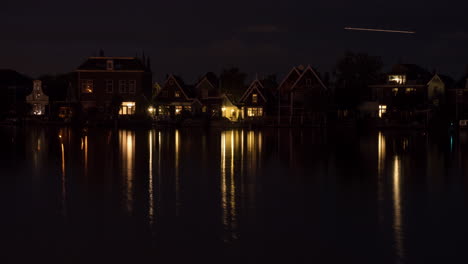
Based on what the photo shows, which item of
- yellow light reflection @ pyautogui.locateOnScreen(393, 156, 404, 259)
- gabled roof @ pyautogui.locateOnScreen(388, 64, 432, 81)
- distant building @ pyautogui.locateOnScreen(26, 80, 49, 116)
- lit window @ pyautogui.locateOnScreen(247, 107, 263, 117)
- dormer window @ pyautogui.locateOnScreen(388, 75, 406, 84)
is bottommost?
yellow light reflection @ pyautogui.locateOnScreen(393, 156, 404, 259)

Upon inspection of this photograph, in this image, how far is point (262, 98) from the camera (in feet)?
272

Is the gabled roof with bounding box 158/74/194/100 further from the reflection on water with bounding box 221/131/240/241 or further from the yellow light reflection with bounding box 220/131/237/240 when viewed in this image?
the yellow light reflection with bounding box 220/131/237/240

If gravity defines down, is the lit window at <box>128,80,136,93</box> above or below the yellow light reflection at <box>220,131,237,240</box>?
above

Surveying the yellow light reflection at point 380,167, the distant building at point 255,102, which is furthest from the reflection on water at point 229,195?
the distant building at point 255,102

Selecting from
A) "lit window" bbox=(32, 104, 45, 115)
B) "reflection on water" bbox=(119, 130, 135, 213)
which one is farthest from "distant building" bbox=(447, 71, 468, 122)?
"lit window" bbox=(32, 104, 45, 115)

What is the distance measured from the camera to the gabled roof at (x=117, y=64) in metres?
81.2

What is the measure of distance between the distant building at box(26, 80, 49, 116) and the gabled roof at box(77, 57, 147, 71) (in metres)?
11.0

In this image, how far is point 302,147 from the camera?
131ft

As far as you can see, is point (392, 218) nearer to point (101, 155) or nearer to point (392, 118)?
point (101, 155)

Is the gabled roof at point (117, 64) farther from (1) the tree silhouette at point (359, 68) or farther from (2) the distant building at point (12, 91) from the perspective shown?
(1) the tree silhouette at point (359, 68)

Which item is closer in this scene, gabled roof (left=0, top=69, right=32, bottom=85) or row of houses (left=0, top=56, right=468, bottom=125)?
row of houses (left=0, top=56, right=468, bottom=125)

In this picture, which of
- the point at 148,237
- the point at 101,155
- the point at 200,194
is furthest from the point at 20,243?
the point at 101,155

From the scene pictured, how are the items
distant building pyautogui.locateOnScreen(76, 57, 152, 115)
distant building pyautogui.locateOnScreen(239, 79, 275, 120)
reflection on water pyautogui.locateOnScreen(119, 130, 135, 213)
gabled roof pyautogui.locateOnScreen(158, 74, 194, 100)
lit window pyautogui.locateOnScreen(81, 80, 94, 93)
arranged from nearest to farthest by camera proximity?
reflection on water pyautogui.locateOnScreen(119, 130, 135, 213)
distant building pyautogui.locateOnScreen(76, 57, 152, 115)
lit window pyautogui.locateOnScreen(81, 80, 94, 93)
distant building pyautogui.locateOnScreen(239, 79, 275, 120)
gabled roof pyautogui.locateOnScreen(158, 74, 194, 100)

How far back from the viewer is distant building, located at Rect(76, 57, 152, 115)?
81.2m
